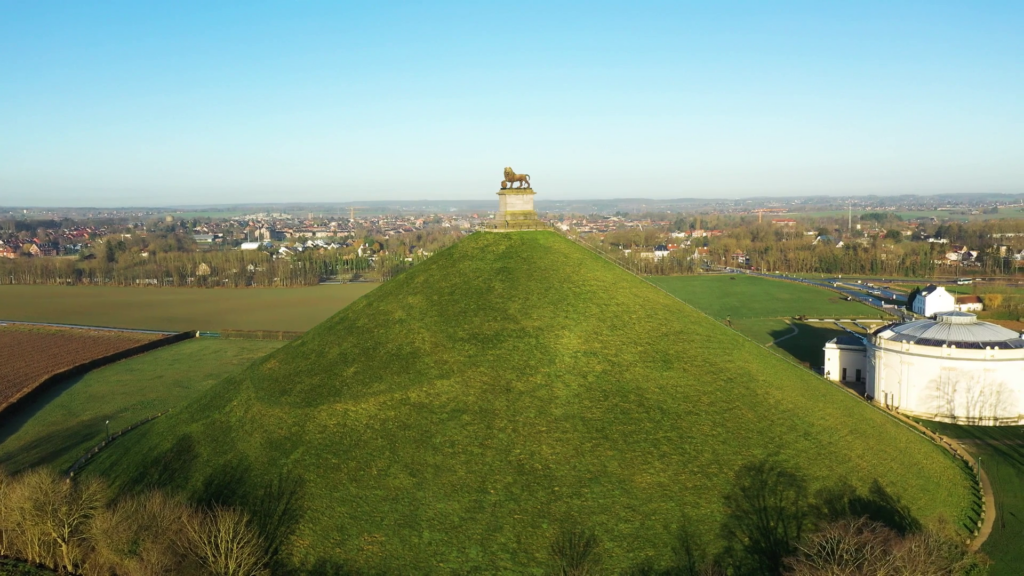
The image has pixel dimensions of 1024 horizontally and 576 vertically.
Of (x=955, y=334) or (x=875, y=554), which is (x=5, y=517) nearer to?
(x=875, y=554)

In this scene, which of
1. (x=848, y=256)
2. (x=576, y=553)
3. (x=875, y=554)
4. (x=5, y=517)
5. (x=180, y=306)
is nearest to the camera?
(x=875, y=554)

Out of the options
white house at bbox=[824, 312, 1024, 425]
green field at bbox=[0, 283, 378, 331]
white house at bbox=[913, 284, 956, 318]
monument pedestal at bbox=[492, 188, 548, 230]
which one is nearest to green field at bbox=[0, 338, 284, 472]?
green field at bbox=[0, 283, 378, 331]

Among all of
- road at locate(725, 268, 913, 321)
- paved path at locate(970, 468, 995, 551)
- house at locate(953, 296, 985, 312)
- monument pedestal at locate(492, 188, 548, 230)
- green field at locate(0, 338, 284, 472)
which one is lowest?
green field at locate(0, 338, 284, 472)

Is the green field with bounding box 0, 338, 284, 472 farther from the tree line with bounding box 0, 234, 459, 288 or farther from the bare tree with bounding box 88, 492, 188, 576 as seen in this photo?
the tree line with bounding box 0, 234, 459, 288

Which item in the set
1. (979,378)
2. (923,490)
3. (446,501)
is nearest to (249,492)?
(446,501)

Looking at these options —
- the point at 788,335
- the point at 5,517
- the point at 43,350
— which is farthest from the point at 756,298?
the point at 5,517

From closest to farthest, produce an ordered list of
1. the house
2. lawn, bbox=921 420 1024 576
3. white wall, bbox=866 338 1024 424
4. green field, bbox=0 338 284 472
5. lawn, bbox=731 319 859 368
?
1. lawn, bbox=921 420 1024 576
2. green field, bbox=0 338 284 472
3. white wall, bbox=866 338 1024 424
4. lawn, bbox=731 319 859 368
5. the house
